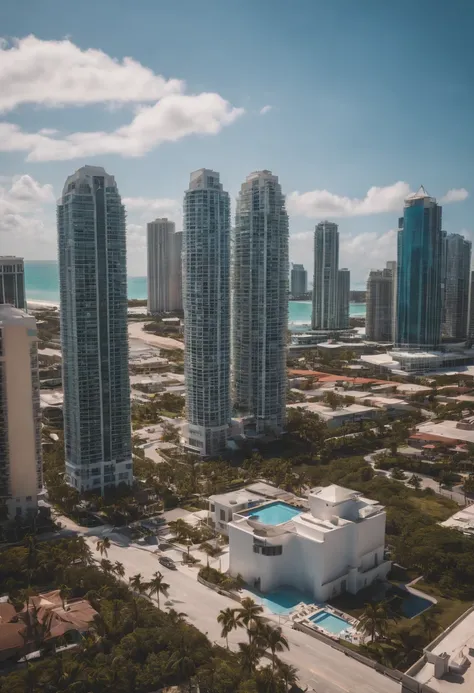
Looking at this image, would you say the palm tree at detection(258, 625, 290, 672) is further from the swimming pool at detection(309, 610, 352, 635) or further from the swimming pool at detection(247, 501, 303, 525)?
the swimming pool at detection(247, 501, 303, 525)

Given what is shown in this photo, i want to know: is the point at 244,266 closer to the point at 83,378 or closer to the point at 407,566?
the point at 83,378

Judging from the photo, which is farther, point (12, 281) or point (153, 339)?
point (153, 339)

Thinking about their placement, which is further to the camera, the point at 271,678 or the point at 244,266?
the point at 244,266

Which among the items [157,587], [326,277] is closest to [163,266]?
[326,277]

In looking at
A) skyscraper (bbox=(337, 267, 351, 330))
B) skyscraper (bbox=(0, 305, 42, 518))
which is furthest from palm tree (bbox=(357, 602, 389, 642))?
skyscraper (bbox=(337, 267, 351, 330))

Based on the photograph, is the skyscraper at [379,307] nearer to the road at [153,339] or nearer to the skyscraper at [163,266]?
the road at [153,339]

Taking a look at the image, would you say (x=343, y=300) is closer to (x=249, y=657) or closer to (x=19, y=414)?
(x=19, y=414)

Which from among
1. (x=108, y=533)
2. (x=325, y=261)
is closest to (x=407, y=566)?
(x=108, y=533)
